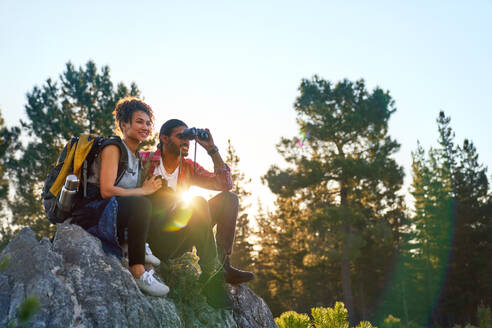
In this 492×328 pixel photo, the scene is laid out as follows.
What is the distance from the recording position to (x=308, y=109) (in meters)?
22.1

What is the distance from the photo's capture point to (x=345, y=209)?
2025 centimetres

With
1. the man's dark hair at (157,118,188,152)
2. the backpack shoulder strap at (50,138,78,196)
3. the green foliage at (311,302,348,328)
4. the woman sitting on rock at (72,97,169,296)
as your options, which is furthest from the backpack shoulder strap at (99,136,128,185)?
the green foliage at (311,302,348,328)

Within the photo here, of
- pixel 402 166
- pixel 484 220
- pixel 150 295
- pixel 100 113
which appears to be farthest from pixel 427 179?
pixel 150 295

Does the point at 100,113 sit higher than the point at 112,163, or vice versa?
the point at 100,113

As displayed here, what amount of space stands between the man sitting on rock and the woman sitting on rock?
41 cm

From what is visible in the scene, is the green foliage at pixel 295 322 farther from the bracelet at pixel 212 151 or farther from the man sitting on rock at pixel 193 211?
the bracelet at pixel 212 151

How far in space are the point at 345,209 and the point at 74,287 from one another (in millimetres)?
18923

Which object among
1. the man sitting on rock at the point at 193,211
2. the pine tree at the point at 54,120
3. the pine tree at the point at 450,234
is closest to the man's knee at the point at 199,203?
the man sitting on rock at the point at 193,211

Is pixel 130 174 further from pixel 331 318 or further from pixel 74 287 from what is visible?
pixel 331 318

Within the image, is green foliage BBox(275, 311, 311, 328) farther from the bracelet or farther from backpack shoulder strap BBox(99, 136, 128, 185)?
backpack shoulder strap BBox(99, 136, 128, 185)

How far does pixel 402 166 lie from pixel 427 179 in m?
9.61

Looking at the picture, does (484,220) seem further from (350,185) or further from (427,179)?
(350,185)

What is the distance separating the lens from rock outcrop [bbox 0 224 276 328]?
215 cm

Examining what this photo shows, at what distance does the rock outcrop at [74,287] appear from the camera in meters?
2.15
